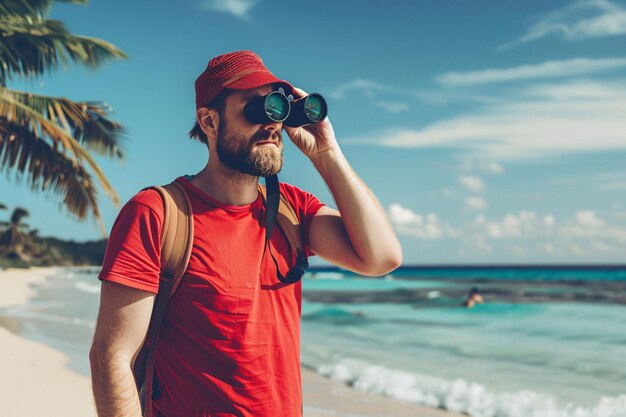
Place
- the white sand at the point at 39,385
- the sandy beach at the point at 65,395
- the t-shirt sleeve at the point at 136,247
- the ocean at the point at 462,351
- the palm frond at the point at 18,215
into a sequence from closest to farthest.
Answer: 1. the t-shirt sleeve at the point at 136,247
2. the white sand at the point at 39,385
3. the sandy beach at the point at 65,395
4. the ocean at the point at 462,351
5. the palm frond at the point at 18,215

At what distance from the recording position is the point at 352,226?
75.8 inches

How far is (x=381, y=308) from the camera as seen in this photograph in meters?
26.5

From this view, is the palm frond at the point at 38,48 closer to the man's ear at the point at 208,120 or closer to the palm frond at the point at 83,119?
the palm frond at the point at 83,119

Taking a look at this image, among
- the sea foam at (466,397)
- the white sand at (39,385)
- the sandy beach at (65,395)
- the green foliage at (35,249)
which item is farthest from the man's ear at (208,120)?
the green foliage at (35,249)

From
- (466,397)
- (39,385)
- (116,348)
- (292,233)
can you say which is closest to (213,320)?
(116,348)

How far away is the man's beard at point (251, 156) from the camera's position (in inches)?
69.7

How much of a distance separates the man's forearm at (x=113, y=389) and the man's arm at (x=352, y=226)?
673 millimetres

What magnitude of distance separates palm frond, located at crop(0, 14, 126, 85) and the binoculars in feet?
29.1

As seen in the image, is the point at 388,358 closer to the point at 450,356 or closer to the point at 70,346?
the point at 450,356

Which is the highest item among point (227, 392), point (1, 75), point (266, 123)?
point (1, 75)

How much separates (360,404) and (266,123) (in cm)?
663

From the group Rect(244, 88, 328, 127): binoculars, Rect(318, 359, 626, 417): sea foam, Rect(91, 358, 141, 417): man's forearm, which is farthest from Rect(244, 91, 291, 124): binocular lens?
Rect(318, 359, 626, 417): sea foam

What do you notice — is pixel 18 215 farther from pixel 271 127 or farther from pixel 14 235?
pixel 271 127

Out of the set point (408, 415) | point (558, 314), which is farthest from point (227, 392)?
point (558, 314)
